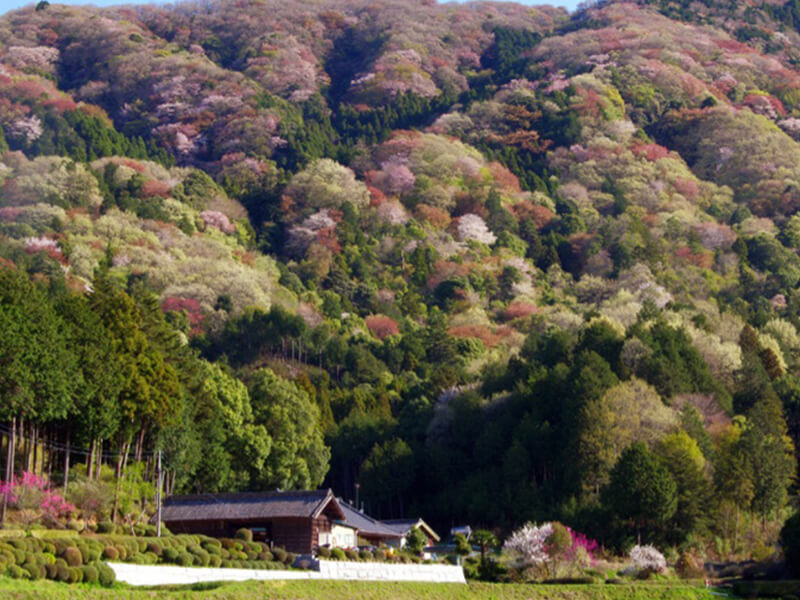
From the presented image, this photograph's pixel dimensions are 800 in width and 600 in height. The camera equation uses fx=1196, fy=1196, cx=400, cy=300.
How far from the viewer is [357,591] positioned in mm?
39188

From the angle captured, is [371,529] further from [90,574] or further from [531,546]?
[90,574]

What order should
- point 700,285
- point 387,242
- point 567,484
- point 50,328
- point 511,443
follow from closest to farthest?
point 50,328 < point 567,484 < point 511,443 < point 700,285 < point 387,242

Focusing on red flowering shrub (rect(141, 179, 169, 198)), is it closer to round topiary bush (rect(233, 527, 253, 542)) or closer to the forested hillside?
the forested hillside

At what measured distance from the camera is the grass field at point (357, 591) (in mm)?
28031


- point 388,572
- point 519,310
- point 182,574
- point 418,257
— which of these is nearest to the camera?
point 182,574

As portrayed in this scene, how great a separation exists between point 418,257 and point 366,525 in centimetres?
5686

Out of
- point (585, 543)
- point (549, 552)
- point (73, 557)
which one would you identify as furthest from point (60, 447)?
point (585, 543)

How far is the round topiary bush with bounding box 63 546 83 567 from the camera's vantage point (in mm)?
31594

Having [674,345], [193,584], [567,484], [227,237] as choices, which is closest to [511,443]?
[567,484]

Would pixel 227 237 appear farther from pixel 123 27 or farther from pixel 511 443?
pixel 123 27

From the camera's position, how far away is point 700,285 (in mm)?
107688

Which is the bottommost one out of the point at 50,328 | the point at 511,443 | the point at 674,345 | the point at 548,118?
the point at 548,118

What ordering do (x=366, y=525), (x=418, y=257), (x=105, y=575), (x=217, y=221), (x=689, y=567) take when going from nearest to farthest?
1. (x=105, y=575)
2. (x=689, y=567)
3. (x=366, y=525)
4. (x=418, y=257)
5. (x=217, y=221)

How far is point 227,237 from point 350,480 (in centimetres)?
3749
